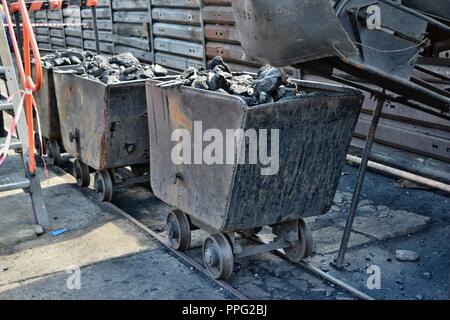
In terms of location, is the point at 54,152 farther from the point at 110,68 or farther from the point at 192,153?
the point at 192,153

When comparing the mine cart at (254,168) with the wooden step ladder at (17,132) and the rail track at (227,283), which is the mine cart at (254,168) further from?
the wooden step ladder at (17,132)

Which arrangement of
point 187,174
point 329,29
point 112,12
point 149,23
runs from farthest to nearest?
point 112,12 → point 149,23 → point 187,174 → point 329,29

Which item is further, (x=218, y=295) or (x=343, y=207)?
(x=343, y=207)

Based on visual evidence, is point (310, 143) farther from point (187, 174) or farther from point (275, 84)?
point (187, 174)

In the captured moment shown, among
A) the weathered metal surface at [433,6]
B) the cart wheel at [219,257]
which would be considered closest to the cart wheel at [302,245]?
the cart wheel at [219,257]

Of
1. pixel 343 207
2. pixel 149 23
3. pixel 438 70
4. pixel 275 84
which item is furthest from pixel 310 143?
pixel 149 23

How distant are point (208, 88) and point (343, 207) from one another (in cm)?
229

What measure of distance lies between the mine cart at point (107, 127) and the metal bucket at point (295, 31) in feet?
8.60

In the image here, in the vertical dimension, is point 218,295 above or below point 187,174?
below

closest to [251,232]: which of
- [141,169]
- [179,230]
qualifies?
[179,230]

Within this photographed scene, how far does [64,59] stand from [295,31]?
4967mm

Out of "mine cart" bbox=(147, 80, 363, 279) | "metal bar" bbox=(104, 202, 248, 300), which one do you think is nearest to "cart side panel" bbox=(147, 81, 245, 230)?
"mine cart" bbox=(147, 80, 363, 279)

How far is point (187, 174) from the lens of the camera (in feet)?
14.7

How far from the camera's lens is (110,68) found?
20.6 feet
